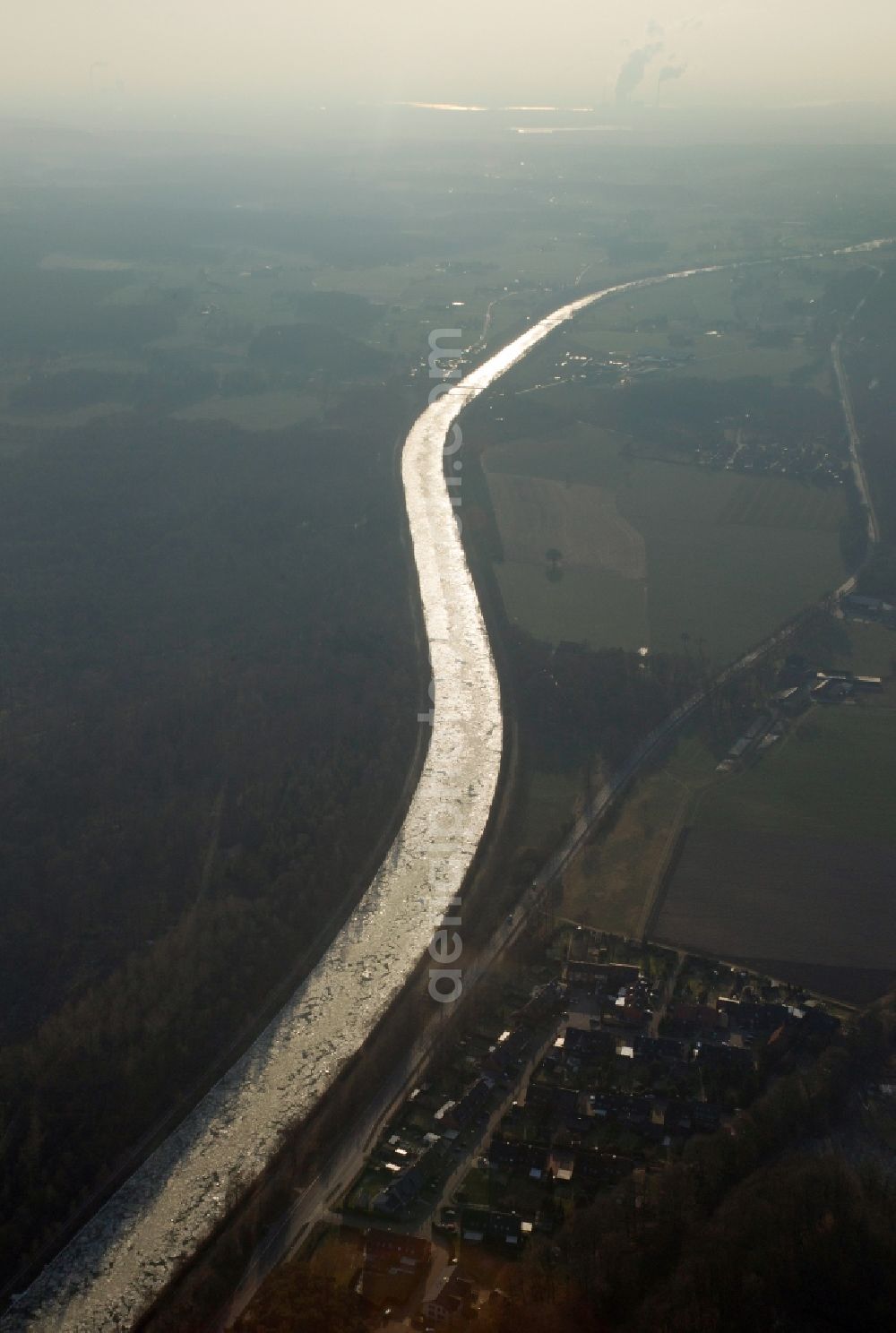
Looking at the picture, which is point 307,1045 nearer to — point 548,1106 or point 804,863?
point 548,1106

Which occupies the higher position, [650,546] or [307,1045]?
[650,546]

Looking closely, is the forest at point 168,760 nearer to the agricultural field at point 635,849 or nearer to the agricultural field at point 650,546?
the agricultural field at point 650,546

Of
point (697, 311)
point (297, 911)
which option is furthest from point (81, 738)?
→ point (697, 311)

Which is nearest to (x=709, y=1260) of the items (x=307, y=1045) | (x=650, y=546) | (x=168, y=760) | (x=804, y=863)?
(x=307, y=1045)

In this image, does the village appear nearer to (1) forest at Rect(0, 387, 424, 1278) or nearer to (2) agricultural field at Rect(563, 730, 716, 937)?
(2) agricultural field at Rect(563, 730, 716, 937)

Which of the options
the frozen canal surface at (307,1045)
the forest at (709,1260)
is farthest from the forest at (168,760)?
the forest at (709,1260)

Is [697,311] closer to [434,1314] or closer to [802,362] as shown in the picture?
[802,362]

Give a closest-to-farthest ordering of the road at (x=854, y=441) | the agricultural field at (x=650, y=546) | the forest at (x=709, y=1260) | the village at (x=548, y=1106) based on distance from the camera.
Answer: the forest at (x=709, y=1260) → the village at (x=548, y=1106) → the agricultural field at (x=650, y=546) → the road at (x=854, y=441)

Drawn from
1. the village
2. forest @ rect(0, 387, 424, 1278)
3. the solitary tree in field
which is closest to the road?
the solitary tree in field
